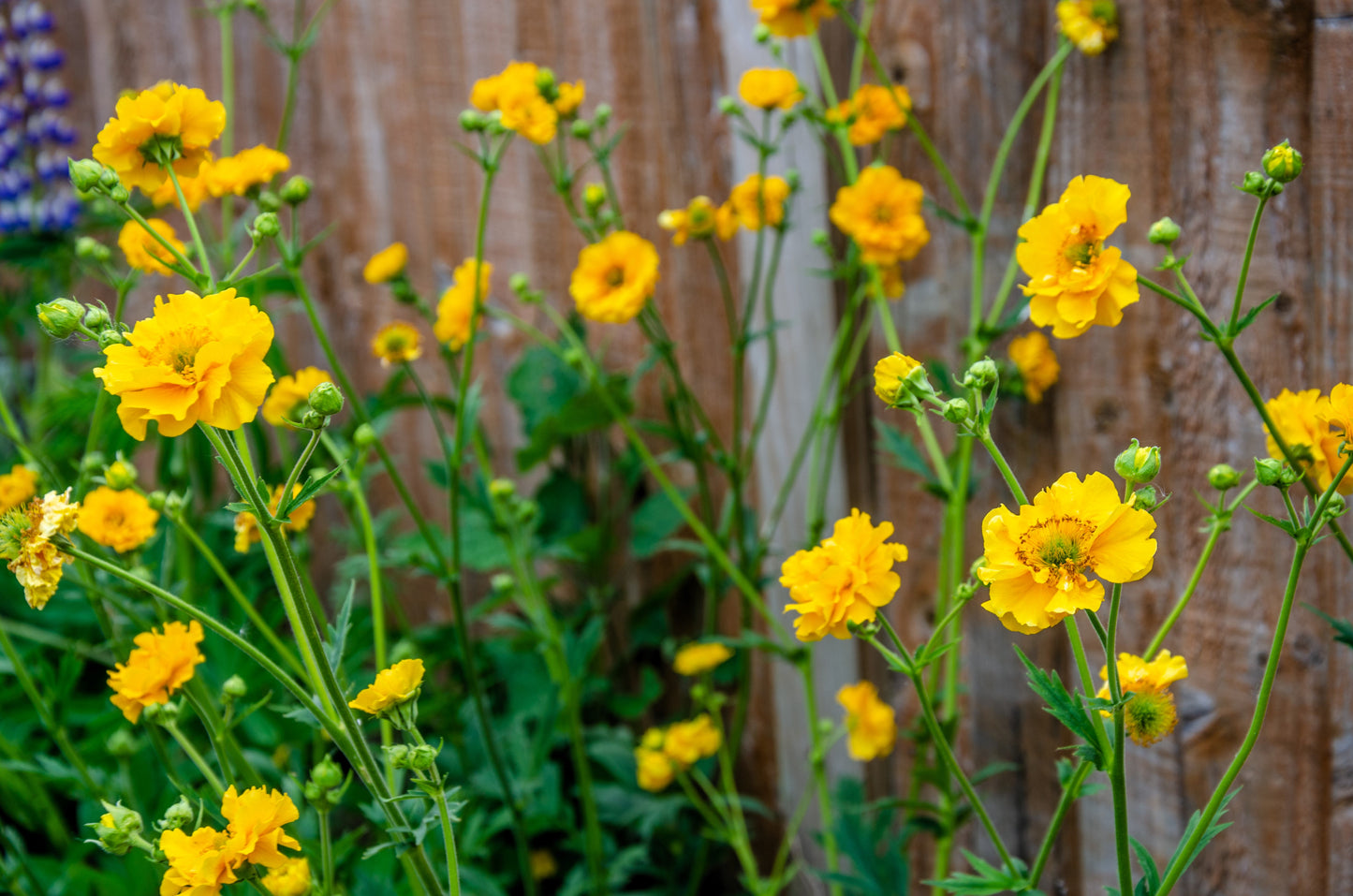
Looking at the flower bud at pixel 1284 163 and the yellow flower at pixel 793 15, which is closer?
the flower bud at pixel 1284 163

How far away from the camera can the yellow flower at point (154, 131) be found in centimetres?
80

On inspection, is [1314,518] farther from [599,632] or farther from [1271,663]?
[599,632]

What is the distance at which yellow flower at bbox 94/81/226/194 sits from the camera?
2.63 feet

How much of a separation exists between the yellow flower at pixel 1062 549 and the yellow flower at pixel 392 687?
38 cm

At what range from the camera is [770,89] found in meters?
1.25

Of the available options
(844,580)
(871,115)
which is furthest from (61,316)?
(871,115)

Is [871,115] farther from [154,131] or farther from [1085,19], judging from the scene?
[154,131]

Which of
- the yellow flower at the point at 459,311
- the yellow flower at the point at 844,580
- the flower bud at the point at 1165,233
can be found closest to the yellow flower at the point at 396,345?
the yellow flower at the point at 459,311

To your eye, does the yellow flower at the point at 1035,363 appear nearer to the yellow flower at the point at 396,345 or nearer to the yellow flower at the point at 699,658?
the yellow flower at the point at 699,658

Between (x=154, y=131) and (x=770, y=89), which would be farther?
(x=770, y=89)

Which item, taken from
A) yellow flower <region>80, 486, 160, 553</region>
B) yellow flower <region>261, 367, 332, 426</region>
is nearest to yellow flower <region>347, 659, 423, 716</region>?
yellow flower <region>80, 486, 160, 553</region>

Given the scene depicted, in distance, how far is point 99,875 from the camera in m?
1.23

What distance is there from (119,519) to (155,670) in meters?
0.23

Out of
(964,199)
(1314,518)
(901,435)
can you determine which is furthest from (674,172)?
(1314,518)
